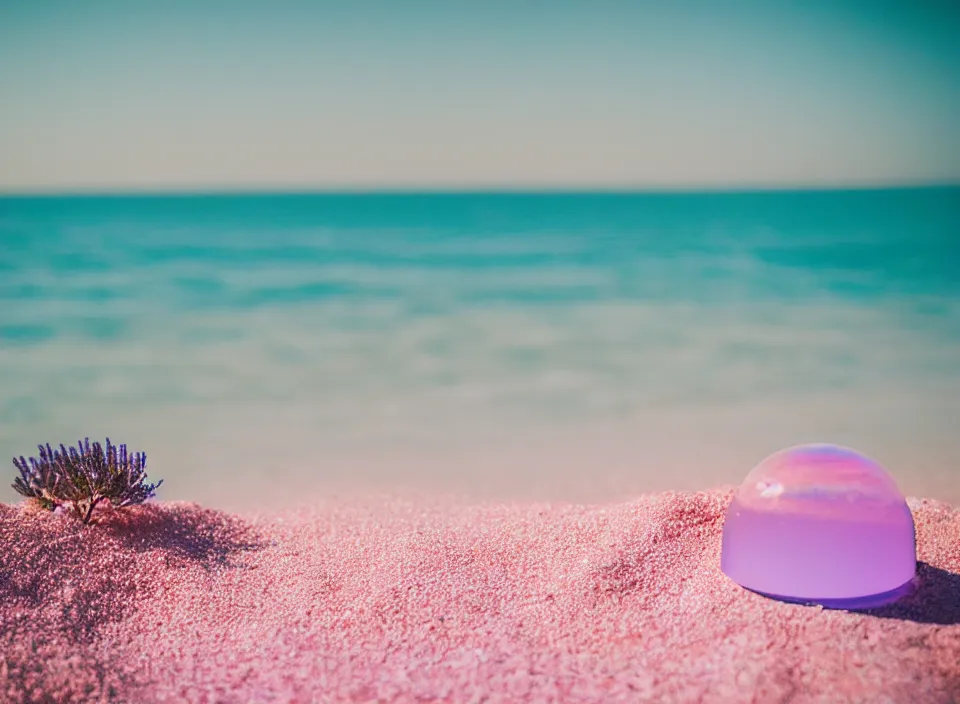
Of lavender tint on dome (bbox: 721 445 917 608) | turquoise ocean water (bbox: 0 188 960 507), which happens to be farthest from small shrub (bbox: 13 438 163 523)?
lavender tint on dome (bbox: 721 445 917 608)

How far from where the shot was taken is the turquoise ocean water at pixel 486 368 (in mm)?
7004

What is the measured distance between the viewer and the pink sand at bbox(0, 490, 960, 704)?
3.04m

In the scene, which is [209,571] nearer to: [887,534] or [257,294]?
[887,534]

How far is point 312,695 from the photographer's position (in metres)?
3.08

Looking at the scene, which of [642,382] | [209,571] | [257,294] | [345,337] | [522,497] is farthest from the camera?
[257,294]

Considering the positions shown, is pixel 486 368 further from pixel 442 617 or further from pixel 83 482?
pixel 442 617

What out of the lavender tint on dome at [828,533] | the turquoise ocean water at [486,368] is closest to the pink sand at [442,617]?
the lavender tint on dome at [828,533]

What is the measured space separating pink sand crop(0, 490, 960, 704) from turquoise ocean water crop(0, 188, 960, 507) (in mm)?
1859

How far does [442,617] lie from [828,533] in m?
1.59

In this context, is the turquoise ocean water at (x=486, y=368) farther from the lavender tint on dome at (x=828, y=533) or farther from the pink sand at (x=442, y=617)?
the lavender tint on dome at (x=828, y=533)

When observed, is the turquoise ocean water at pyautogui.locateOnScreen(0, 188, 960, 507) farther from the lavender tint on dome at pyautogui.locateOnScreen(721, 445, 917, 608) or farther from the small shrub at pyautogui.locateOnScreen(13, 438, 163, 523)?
the lavender tint on dome at pyautogui.locateOnScreen(721, 445, 917, 608)

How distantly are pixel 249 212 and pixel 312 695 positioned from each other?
52.8 m

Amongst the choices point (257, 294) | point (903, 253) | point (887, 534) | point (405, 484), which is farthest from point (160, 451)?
point (903, 253)

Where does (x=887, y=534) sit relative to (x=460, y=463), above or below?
above
